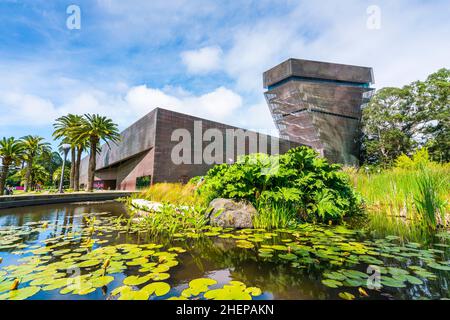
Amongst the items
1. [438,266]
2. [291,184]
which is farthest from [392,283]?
[291,184]

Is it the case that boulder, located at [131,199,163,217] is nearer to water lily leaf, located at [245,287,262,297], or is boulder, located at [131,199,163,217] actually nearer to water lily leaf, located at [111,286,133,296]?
water lily leaf, located at [111,286,133,296]

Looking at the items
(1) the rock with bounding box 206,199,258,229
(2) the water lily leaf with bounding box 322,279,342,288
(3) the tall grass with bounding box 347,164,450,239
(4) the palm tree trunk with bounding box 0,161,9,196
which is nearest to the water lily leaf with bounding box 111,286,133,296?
(2) the water lily leaf with bounding box 322,279,342,288

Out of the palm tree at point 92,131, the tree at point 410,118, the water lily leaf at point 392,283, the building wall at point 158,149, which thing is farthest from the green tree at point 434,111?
the palm tree at point 92,131

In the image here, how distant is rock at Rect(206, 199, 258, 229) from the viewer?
4797 millimetres

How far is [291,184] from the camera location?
16.9 ft

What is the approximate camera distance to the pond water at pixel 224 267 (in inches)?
70.0

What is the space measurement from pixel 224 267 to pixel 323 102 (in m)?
46.9

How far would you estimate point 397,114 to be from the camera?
27125mm

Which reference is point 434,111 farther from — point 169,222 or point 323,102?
point 169,222

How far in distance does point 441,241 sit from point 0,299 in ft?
19.2

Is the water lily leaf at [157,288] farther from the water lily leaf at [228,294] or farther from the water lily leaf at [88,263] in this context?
the water lily leaf at [88,263]

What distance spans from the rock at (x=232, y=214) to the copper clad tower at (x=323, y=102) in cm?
3869

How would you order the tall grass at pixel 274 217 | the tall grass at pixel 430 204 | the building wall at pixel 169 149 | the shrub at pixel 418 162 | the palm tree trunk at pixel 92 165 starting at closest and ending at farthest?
the tall grass at pixel 430 204
the tall grass at pixel 274 217
the shrub at pixel 418 162
the palm tree trunk at pixel 92 165
the building wall at pixel 169 149
